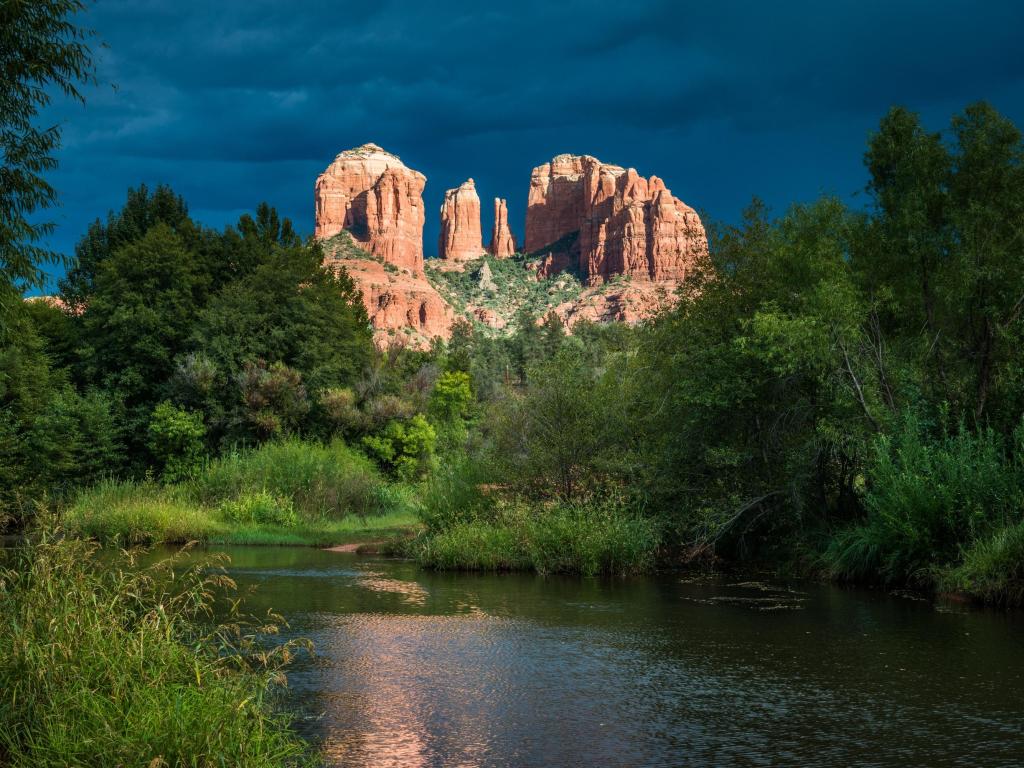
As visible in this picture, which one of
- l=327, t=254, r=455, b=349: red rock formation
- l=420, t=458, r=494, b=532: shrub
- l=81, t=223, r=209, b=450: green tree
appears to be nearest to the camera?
l=420, t=458, r=494, b=532: shrub

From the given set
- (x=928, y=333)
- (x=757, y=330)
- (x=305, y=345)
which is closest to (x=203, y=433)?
(x=305, y=345)

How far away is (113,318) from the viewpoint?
38.1m

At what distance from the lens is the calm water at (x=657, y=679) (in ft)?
25.1

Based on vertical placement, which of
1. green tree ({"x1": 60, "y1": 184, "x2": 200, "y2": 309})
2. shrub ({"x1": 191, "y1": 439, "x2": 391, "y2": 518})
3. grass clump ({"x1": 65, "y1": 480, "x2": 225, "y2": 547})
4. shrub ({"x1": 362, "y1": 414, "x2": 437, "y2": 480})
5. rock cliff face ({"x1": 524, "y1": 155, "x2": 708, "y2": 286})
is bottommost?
Answer: grass clump ({"x1": 65, "y1": 480, "x2": 225, "y2": 547})

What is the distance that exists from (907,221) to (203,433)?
28.1 m

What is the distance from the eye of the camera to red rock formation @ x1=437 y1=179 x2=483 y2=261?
188 meters

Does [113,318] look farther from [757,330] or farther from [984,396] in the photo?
[984,396]

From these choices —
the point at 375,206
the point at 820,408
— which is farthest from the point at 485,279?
the point at 820,408

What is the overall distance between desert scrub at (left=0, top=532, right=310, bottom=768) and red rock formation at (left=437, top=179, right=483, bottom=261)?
181m

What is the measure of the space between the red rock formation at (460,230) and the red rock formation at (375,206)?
11.9m

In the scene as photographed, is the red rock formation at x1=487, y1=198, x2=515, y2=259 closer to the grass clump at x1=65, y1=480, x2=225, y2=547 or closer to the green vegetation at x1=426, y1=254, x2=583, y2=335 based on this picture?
the green vegetation at x1=426, y1=254, x2=583, y2=335

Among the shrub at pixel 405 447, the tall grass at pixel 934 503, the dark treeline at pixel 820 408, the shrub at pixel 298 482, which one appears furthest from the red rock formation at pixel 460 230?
the tall grass at pixel 934 503

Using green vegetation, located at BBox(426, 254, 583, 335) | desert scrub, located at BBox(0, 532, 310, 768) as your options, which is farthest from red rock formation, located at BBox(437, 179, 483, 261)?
desert scrub, located at BBox(0, 532, 310, 768)

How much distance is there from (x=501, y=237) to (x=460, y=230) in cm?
1010
